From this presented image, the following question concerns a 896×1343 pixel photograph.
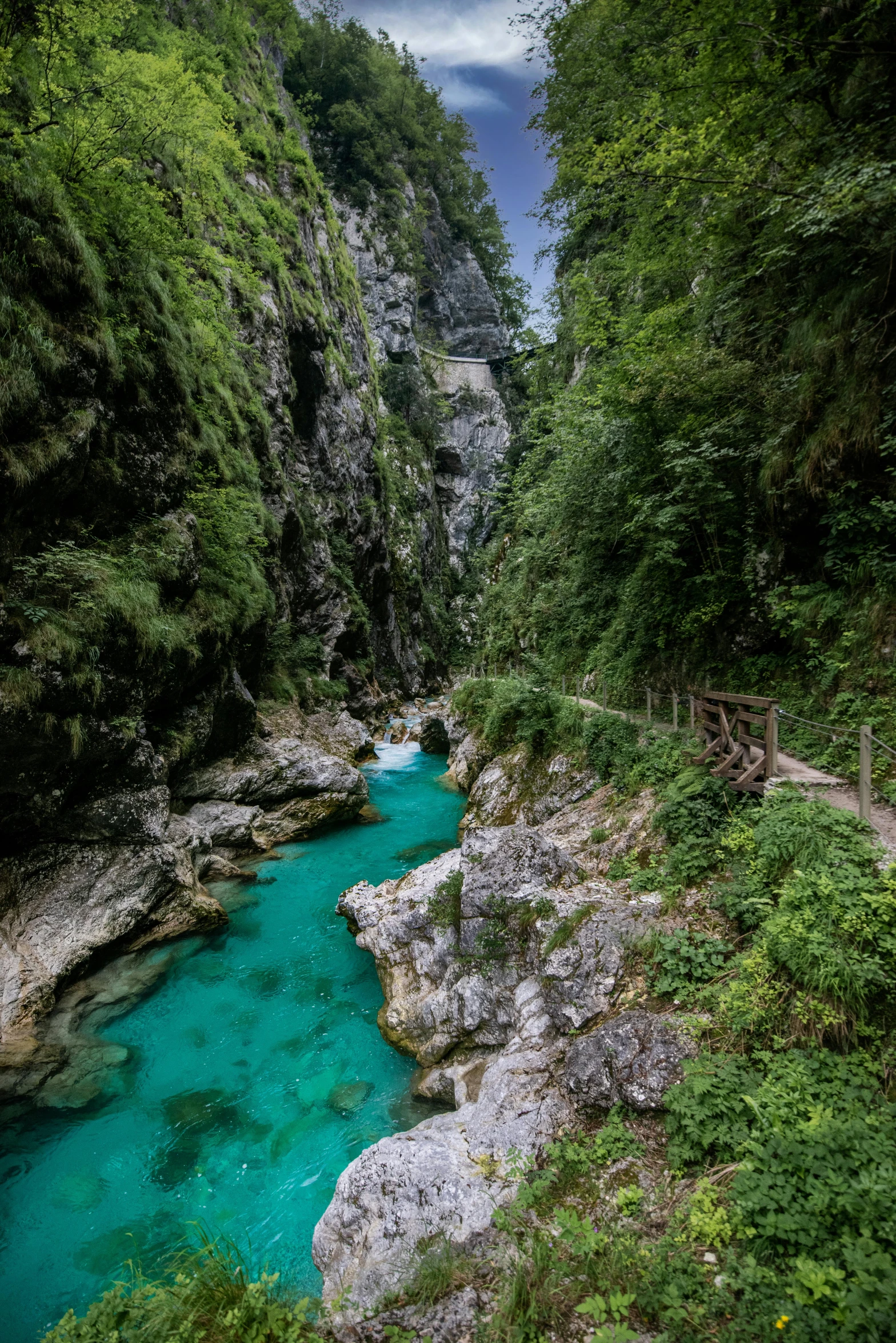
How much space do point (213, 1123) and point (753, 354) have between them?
14.3m

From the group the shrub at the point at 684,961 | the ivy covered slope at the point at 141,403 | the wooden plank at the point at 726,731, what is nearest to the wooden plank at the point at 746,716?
the wooden plank at the point at 726,731

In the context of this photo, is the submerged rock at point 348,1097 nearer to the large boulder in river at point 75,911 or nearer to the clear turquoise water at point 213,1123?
the clear turquoise water at point 213,1123

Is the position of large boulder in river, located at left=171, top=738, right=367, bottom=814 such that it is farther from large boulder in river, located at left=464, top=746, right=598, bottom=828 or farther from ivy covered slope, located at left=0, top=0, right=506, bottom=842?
large boulder in river, located at left=464, top=746, right=598, bottom=828

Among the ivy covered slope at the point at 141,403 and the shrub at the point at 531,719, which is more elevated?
the ivy covered slope at the point at 141,403

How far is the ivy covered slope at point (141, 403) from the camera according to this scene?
7898 millimetres

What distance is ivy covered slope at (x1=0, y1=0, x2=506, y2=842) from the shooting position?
7.90m

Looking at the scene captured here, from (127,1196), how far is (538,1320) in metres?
5.06

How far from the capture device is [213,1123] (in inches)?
256

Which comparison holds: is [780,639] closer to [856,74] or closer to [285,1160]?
[856,74]

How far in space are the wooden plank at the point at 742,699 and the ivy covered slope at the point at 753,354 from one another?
123cm

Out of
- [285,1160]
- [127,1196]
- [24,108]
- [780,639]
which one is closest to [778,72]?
[780,639]

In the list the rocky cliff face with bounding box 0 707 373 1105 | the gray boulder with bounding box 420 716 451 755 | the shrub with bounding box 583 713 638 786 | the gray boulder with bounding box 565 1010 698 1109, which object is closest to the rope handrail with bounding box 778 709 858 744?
the shrub with bounding box 583 713 638 786

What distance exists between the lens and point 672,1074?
13.8 ft

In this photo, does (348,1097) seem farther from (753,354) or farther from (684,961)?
(753,354)
